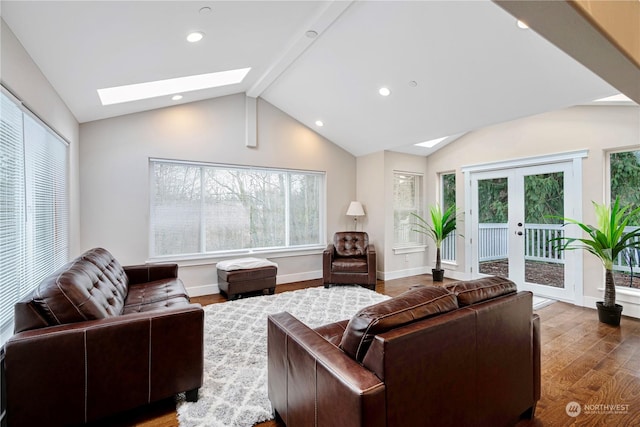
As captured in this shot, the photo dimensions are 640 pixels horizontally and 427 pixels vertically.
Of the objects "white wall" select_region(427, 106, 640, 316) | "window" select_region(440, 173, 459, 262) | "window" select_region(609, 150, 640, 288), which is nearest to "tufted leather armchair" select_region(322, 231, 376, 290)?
"window" select_region(440, 173, 459, 262)

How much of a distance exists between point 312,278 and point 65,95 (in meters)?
4.11

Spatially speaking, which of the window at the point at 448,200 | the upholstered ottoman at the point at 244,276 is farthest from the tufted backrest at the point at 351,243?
the window at the point at 448,200

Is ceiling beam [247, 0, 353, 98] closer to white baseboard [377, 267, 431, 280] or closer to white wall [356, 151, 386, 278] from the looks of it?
white wall [356, 151, 386, 278]

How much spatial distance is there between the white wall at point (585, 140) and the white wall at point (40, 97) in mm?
5546

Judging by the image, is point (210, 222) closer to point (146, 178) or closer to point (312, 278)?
point (146, 178)

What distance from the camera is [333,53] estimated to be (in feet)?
11.0

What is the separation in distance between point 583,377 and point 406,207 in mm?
3806

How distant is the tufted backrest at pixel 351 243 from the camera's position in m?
5.11

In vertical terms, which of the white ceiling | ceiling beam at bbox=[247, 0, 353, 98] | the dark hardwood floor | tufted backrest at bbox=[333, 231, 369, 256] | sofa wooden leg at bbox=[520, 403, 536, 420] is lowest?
the dark hardwood floor

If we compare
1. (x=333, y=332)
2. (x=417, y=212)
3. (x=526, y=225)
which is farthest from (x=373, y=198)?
(x=333, y=332)

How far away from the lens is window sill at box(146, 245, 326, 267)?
420cm

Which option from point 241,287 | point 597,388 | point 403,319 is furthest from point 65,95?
point 597,388

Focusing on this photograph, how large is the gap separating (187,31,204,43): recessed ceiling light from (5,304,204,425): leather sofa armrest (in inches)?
86.5

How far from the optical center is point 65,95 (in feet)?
9.32
